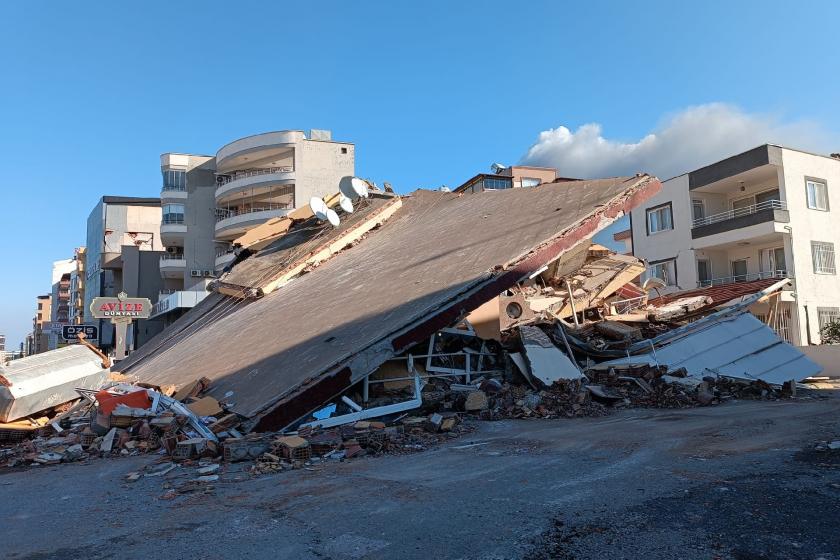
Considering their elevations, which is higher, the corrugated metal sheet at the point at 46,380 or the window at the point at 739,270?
the window at the point at 739,270

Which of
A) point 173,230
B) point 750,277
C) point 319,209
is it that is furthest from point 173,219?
point 750,277

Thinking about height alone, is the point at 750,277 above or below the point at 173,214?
below

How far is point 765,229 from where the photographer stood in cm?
2427

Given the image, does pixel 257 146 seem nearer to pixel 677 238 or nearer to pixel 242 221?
pixel 242 221

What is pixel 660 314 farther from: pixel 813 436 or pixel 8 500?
pixel 8 500

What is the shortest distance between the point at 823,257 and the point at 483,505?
26.1 meters

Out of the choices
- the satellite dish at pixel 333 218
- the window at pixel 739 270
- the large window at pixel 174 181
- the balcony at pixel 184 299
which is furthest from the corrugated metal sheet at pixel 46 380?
the large window at pixel 174 181

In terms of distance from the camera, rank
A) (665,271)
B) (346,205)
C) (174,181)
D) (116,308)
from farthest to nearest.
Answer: (174,181) < (665,271) < (116,308) < (346,205)

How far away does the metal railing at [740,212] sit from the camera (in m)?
24.4

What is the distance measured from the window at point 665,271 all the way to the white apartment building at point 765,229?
0.05m

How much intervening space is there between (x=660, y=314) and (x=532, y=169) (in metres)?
38.7

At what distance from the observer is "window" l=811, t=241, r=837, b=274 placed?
24.8 metres

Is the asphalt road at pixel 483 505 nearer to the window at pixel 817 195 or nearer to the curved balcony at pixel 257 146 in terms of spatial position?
the window at pixel 817 195

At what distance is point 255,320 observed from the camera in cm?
1249
